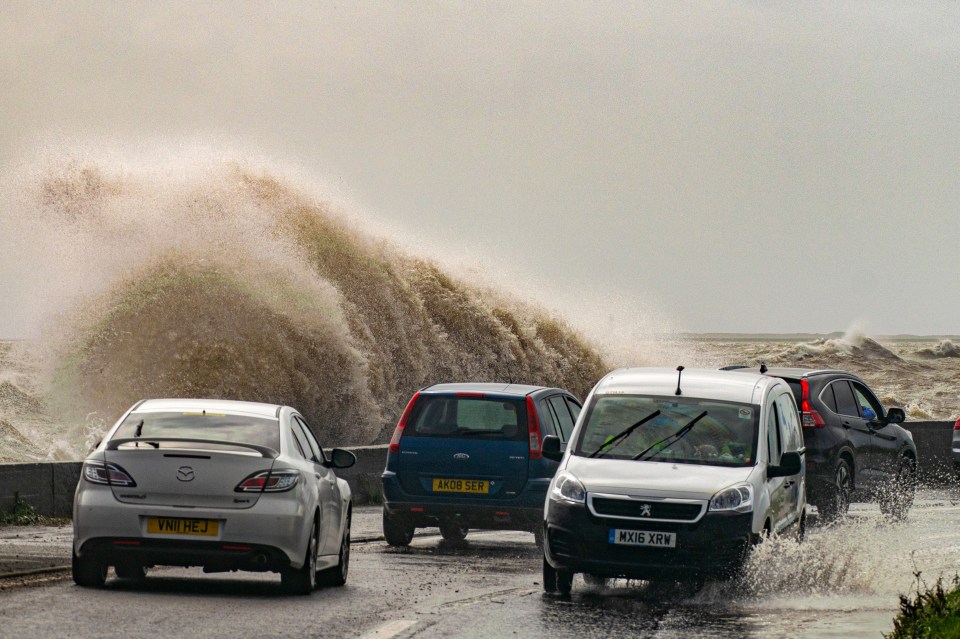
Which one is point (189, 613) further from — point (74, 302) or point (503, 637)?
point (74, 302)

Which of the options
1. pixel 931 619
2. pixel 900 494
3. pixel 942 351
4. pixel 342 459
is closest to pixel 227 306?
pixel 900 494

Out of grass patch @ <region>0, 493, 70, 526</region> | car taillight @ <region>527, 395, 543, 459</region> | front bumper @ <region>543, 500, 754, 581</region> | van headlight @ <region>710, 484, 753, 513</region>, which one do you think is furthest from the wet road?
grass patch @ <region>0, 493, 70, 526</region>

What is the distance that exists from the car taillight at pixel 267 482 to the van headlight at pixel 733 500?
297cm

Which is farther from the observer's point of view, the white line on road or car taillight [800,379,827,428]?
car taillight [800,379,827,428]

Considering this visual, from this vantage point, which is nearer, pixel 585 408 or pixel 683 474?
pixel 683 474

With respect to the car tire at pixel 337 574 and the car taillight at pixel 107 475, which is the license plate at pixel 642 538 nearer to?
the car tire at pixel 337 574

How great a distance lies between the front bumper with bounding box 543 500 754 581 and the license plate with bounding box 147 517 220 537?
2464mm

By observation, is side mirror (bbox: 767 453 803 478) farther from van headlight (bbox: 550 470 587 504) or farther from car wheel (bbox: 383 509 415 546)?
car wheel (bbox: 383 509 415 546)

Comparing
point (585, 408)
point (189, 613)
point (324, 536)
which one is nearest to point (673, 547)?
point (585, 408)

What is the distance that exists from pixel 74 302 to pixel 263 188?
651 centimetres

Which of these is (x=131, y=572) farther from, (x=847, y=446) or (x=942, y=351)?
(x=942, y=351)

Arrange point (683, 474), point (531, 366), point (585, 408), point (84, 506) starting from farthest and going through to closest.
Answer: point (531, 366), point (585, 408), point (683, 474), point (84, 506)

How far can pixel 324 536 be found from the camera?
11.6 meters

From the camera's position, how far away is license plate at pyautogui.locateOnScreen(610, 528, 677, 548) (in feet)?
36.0
